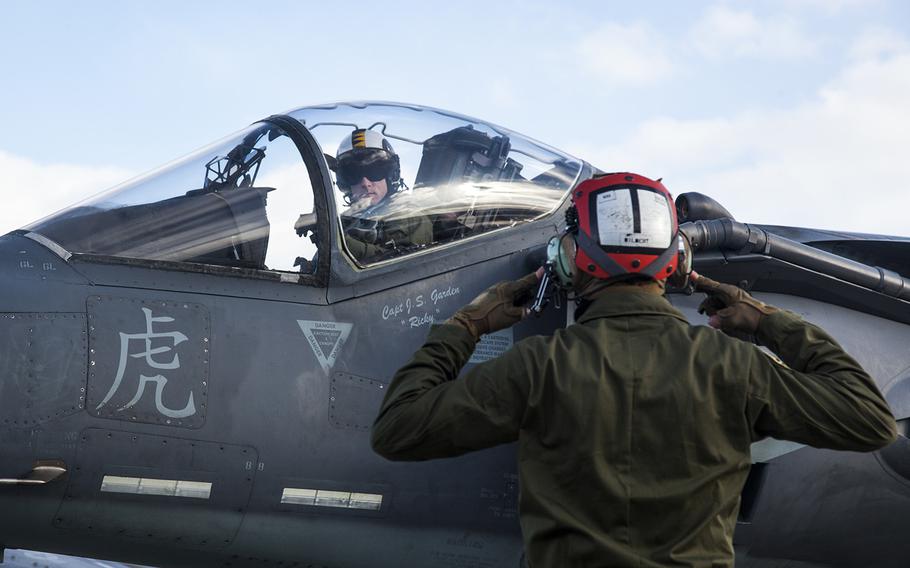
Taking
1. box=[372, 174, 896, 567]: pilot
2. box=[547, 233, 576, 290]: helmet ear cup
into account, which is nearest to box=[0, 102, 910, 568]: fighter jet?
box=[547, 233, 576, 290]: helmet ear cup

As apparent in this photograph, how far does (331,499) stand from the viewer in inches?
180

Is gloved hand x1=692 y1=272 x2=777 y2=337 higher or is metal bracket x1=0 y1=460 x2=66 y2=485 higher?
gloved hand x1=692 y1=272 x2=777 y2=337

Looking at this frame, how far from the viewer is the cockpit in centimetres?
486

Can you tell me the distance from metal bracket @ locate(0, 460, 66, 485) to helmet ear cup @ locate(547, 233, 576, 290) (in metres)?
2.20

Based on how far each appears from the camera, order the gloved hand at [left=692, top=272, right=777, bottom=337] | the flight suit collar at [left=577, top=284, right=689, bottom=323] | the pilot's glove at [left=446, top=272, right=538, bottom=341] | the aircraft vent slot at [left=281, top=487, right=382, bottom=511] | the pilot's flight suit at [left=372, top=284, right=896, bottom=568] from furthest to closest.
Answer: the aircraft vent slot at [left=281, top=487, right=382, bottom=511], the gloved hand at [left=692, top=272, right=777, bottom=337], the pilot's glove at [left=446, top=272, right=538, bottom=341], the flight suit collar at [left=577, top=284, right=689, bottom=323], the pilot's flight suit at [left=372, top=284, right=896, bottom=568]

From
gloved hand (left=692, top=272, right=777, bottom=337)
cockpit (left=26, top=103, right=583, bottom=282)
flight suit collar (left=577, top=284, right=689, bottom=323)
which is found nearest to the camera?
flight suit collar (left=577, top=284, right=689, bottom=323)

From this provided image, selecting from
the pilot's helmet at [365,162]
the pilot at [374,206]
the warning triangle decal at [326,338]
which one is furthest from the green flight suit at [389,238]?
the warning triangle decal at [326,338]

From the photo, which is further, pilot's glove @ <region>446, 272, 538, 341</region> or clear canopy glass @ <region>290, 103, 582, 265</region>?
clear canopy glass @ <region>290, 103, 582, 265</region>

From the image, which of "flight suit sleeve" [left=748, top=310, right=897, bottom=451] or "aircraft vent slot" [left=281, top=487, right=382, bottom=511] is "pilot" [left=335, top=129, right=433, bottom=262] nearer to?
"aircraft vent slot" [left=281, top=487, right=382, bottom=511]

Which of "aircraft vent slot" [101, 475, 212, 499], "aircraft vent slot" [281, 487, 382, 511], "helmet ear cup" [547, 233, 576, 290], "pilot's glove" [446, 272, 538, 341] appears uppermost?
"helmet ear cup" [547, 233, 576, 290]

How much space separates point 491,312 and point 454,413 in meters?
0.48

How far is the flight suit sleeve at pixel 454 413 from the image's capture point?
2902mm

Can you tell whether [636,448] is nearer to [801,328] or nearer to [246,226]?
[801,328]

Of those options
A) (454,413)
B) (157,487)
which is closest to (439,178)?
(157,487)
